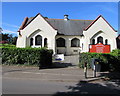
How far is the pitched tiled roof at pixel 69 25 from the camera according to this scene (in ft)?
80.2

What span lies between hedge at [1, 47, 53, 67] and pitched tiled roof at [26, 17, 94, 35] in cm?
1314

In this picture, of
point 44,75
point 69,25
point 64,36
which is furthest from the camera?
point 69,25

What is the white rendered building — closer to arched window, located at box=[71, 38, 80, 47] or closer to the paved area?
arched window, located at box=[71, 38, 80, 47]

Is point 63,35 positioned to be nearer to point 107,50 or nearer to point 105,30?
point 105,30

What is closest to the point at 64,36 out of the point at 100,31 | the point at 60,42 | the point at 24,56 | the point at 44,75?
the point at 60,42

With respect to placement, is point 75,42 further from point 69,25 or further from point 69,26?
point 69,25

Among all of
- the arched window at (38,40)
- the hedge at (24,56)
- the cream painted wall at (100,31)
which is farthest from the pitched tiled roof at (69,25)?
the hedge at (24,56)

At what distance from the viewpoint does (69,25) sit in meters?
26.2

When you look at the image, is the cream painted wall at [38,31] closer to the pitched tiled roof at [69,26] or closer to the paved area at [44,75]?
the pitched tiled roof at [69,26]

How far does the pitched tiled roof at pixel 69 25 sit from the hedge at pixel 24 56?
13.1 m

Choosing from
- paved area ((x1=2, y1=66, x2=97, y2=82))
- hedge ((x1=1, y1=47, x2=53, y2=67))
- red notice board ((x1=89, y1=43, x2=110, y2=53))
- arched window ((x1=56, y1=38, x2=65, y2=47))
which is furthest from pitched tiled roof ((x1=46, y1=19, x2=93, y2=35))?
paved area ((x1=2, y1=66, x2=97, y2=82))

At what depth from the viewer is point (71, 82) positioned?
7.66m

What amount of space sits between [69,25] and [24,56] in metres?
16.7

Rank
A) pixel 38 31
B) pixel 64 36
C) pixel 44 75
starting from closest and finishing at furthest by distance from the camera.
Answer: pixel 44 75 < pixel 38 31 < pixel 64 36
